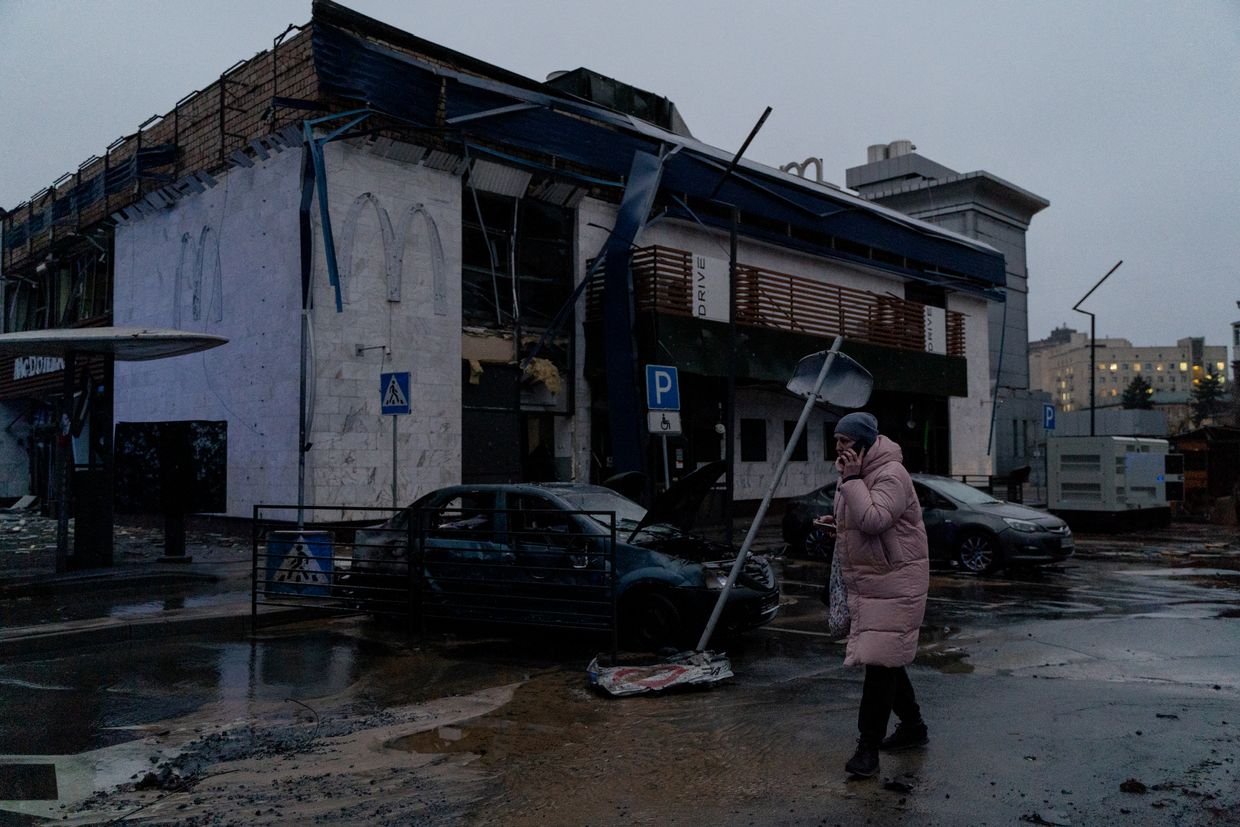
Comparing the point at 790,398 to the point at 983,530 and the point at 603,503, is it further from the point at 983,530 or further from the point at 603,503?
the point at 603,503

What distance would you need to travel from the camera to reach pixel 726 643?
27.7ft

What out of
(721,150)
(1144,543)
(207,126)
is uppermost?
(721,150)

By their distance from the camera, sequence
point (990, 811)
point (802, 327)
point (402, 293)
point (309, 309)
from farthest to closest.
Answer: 1. point (802, 327)
2. point (402, 293)
3. point (309, 309)
4. point (990, 811)

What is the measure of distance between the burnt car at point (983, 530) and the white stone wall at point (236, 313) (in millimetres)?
9898

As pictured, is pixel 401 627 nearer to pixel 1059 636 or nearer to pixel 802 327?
pixel 1059 636

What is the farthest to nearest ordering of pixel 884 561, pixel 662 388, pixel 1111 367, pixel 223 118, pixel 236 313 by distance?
pixel 1111 367, pixel 223 118, pixel 236 313, pixel 662 388, pixel 884 561

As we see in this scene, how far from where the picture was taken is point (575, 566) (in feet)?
27.2

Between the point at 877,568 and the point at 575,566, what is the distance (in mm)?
3953

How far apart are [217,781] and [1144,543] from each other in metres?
19.0

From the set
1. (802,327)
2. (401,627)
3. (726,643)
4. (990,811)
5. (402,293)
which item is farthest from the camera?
(802,327)

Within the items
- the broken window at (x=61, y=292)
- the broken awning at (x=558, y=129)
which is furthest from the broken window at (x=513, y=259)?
the broken window at (x=61, y=292)

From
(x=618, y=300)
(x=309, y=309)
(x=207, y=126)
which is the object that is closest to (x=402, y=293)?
(x=309, y=309)

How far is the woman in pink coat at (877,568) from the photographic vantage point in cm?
471

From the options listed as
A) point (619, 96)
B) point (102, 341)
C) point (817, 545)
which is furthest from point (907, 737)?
point (619, 96)
